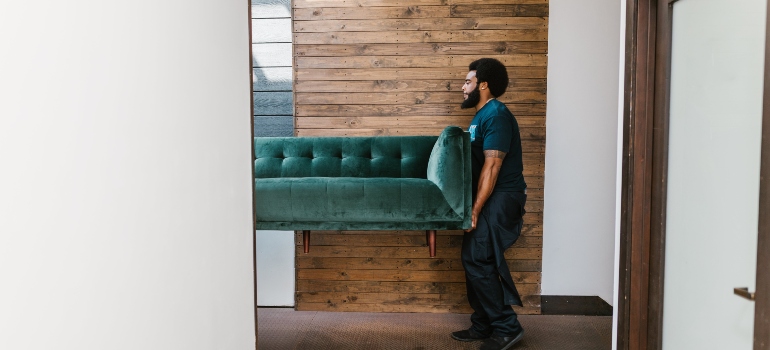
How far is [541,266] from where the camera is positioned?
3.62 meters

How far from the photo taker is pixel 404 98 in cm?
358

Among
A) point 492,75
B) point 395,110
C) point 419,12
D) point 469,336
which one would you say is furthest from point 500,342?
point 419,12

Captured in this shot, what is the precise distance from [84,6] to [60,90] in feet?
0.53

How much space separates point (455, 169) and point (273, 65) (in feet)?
5.19

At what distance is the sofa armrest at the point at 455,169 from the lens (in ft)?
8.82

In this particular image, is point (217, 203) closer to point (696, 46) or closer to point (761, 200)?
point (761, 200)

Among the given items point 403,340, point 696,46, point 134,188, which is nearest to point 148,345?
point 134,188

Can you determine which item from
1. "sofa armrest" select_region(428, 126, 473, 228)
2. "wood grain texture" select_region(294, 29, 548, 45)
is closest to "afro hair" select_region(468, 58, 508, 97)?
"wood grain texture" select_region(294, 29, 548, 45)

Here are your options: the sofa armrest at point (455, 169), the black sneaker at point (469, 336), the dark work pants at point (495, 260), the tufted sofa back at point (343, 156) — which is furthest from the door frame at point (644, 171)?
the tufted sofa back at point (343, 156)

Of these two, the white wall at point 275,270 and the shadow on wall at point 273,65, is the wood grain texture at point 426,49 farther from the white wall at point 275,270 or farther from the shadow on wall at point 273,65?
the white wall at point 275,270

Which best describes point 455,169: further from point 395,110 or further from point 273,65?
point 273,65

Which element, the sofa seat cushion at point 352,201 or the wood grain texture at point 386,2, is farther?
the wood grain texture at point 386,2

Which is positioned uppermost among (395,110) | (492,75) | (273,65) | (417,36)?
(417,36)

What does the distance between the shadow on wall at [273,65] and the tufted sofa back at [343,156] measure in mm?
291
